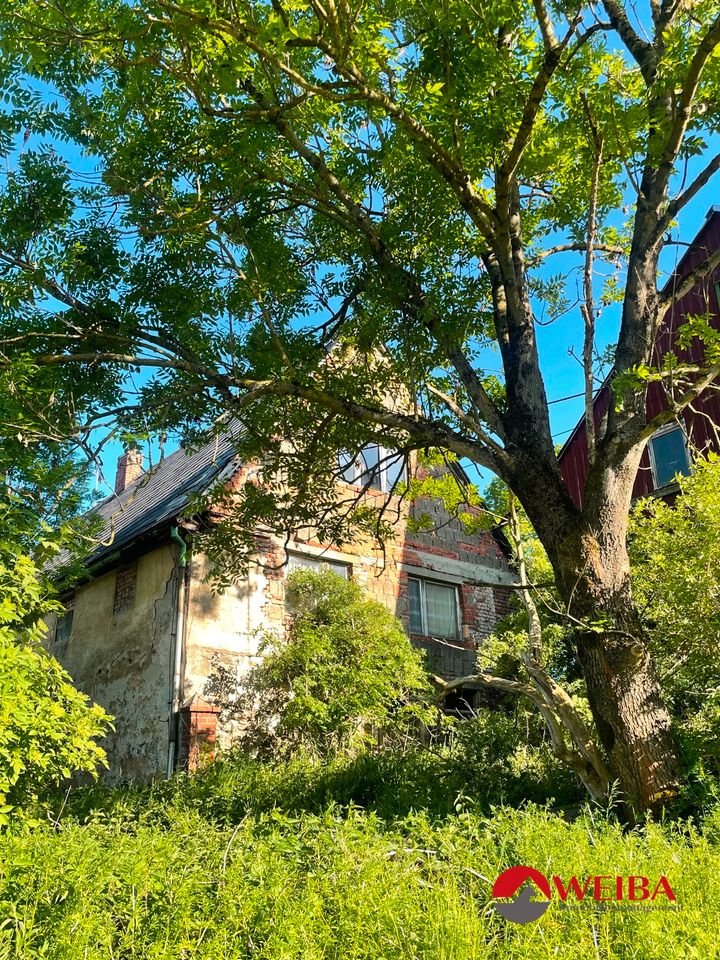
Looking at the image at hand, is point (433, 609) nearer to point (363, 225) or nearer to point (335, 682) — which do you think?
point (335, 682)

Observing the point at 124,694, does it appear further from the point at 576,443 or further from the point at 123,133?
the point at 576,443

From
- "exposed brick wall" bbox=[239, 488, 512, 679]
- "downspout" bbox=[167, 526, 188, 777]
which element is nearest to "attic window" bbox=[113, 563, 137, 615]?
"downspout" bbox=[167, 526, 188, 777]

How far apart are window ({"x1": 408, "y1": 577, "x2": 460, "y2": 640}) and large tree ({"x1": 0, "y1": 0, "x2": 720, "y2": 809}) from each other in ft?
20.7

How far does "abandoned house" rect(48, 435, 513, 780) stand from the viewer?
11.9 meters

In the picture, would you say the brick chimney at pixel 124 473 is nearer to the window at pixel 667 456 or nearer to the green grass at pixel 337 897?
the window at pixel 667 456

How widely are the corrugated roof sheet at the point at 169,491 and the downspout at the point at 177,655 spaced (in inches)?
23.4

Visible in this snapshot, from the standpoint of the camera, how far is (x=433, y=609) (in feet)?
52.9

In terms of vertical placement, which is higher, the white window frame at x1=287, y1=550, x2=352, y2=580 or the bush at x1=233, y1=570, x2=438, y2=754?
the white window frame at x1=287, y1=550, x2=352, y2=580

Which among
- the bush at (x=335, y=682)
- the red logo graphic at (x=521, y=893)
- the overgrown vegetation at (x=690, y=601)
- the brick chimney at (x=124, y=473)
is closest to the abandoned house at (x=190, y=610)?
the bush at (x=335, y=682)

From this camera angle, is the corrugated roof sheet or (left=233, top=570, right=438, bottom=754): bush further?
the corrugated roof sheet

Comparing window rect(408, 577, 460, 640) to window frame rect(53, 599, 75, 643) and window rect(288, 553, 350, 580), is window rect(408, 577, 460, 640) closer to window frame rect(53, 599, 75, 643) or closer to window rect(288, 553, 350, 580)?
window rect(288, 553, 350, 580)

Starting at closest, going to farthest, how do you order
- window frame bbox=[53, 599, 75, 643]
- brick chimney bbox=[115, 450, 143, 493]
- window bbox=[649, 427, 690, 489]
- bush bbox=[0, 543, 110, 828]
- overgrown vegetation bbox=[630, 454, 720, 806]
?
1. bush bbox=[0, 543, 110, 828]
2. overgrown vegetation bbox=[630, 454, 720, 806]
3. window frame bbox=[53, 599, 75, 643]
4. window bbox=[649, 427, 690, 489]
5. brick chimney bbox=[115, 450, 143, 493]

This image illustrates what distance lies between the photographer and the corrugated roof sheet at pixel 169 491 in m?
12.6

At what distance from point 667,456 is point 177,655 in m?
11.6
